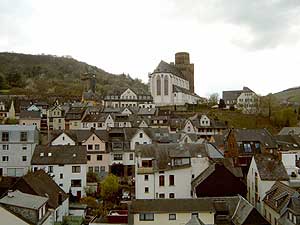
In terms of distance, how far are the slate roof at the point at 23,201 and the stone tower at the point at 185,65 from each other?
10025cm

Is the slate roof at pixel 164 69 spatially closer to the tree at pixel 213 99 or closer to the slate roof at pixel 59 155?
the tree at pixel 213 99

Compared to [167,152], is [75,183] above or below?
below

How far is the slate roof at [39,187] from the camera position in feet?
109

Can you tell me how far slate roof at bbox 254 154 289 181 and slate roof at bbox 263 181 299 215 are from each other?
140 cm

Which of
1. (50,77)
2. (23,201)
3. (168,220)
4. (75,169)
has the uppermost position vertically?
A: (50,77)

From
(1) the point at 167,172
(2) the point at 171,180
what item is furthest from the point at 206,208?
(1) the point at 167,172

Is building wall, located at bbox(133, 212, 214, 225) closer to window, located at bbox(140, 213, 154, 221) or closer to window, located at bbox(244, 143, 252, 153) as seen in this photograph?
window, located at bbox(140, 213, 154, 221)

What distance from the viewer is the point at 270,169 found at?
3562 centimetres

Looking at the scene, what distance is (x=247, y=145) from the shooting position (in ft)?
183

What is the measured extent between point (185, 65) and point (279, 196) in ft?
337

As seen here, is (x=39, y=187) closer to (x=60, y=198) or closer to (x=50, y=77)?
(x=60, y=198)

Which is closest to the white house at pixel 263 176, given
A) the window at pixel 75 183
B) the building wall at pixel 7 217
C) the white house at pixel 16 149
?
the window at pixel 75 183

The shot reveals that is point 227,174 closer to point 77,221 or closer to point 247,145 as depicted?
point 77,221

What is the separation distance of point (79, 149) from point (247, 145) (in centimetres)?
2238
